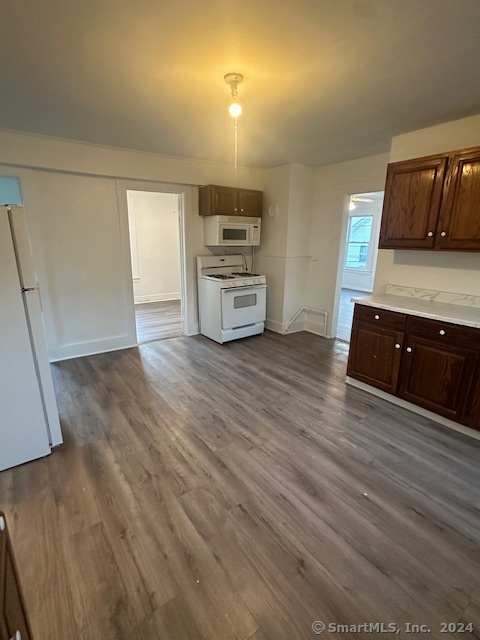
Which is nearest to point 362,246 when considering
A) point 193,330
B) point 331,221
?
point 331,221

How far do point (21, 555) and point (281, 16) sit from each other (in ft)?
9.55

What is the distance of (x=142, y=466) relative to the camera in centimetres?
205

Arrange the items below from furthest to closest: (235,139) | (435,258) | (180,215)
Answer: (180,215)
(235,139)
(435,258)

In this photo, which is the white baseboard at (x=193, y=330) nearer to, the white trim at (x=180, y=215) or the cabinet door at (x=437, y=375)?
the white trim at (x=180, y=215)

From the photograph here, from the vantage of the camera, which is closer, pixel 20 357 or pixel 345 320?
pixel 20 357

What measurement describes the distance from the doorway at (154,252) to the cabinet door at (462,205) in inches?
178

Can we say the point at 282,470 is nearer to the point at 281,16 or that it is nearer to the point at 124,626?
the point at 124,626

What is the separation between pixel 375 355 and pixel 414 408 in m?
0.57

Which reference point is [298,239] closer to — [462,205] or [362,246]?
[462,205]

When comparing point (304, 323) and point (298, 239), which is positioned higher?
point (298, 239)

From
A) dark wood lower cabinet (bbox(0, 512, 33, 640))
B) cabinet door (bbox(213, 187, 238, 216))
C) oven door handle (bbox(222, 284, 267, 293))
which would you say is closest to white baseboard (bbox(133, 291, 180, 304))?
oven door handle (bbox(222, 284, 267, 293))

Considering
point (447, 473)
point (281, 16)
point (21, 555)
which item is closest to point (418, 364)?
point (447, 473)

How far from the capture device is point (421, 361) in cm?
260

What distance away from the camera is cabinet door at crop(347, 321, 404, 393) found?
110 inches
